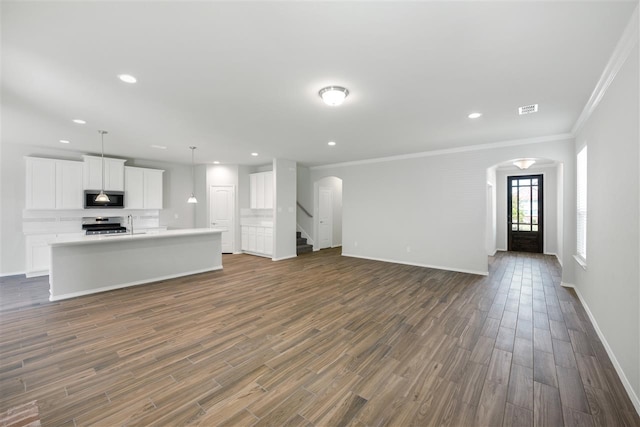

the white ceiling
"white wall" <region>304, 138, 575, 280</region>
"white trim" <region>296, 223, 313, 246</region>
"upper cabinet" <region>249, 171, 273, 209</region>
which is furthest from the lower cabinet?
the white ceiling

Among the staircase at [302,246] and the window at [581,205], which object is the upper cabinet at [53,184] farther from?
the window at [581,205]

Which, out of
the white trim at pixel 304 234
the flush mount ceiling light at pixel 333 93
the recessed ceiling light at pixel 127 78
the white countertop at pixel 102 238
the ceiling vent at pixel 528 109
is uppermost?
the ceiling vent at pixel 528 109

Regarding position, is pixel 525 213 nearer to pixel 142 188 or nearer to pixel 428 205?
pixel 428 205

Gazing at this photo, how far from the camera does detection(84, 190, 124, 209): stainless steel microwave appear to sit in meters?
6.11

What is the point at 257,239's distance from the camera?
787cm

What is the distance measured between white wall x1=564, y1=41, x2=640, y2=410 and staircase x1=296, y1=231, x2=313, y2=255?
6474 mm

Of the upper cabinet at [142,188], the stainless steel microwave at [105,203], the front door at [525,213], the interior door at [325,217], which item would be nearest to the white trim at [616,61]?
the front door at [525,213]

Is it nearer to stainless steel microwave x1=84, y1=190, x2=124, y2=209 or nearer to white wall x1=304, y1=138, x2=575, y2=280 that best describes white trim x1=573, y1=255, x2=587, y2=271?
white wall x1=304, y1=138, x2=575, y2=280

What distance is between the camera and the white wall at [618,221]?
1961mm

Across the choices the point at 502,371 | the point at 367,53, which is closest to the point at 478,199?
the point at 502,371

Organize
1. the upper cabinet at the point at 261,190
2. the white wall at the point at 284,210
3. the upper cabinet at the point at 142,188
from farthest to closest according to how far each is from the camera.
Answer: the upper cabinet at the point at 261,190, the white wall at the point at 284,210, the upper cabinet at the point at 142,188

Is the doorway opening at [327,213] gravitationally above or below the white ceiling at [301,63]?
below

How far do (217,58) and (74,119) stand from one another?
326 centimetres

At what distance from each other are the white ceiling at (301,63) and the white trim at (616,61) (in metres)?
0.06
